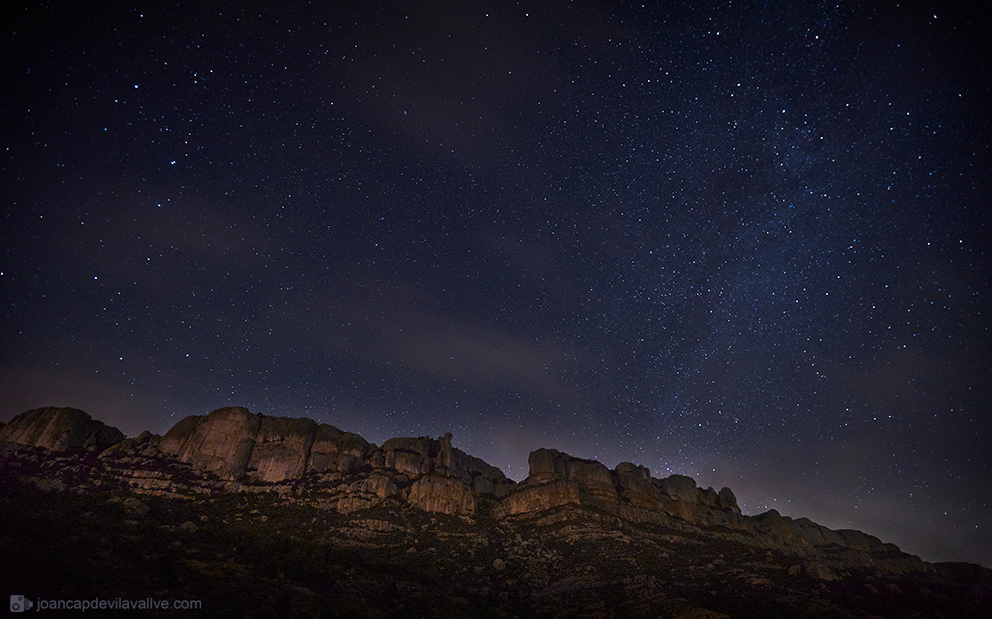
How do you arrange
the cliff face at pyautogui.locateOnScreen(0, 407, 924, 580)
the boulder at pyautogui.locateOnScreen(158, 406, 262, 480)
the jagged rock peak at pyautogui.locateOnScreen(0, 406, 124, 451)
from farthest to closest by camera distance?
1. the boulder at pyautogui.locateOnScreen(158, 406, 262, 480)
2. the jagged rock peak at pyautogui.locateOnScreen(0, 406, 124, 451)
3. the cliff face at pyautogui.locateOnScreen(0, 407, 924, 580)

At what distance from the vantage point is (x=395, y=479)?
73062mm

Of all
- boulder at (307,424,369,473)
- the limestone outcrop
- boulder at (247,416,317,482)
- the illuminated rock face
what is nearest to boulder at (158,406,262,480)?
the illuminated rock face

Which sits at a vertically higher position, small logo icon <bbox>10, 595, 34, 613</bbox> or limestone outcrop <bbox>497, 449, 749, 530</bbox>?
limestone outcrop <bbox>497, 449, 749, 530</bbox>

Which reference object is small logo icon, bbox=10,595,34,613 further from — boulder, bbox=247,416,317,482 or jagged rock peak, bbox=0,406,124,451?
jagged rock peak, bbox=0,406,124,451

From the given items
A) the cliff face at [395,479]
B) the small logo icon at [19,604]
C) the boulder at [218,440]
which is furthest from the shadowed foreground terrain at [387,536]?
the small logo icon at [19,604]

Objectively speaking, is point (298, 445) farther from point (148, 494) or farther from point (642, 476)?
point (642, 476)

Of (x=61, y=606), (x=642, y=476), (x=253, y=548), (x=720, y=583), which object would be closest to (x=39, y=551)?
(x=61, y=606)

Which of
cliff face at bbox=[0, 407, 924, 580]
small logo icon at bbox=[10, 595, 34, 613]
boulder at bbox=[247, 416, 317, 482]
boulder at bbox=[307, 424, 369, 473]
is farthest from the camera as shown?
boulder at bbox=[307, 424, 369, 473]

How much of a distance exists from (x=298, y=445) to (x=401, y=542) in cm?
3781

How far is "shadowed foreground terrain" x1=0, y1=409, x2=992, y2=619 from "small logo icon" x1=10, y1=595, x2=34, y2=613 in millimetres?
764

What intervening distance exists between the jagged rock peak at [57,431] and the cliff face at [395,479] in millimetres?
196

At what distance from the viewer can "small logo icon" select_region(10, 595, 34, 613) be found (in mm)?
17903

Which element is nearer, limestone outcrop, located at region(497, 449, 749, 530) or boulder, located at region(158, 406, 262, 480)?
boulder, located at region(158, 406, 262, 480)

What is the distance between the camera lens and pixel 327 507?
194 feet
